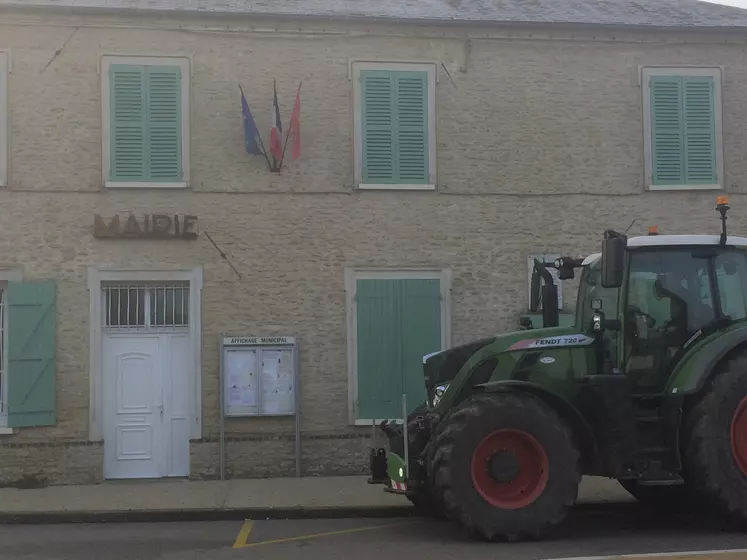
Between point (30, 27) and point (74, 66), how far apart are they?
0.73 m

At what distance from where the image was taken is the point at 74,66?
39.6ft

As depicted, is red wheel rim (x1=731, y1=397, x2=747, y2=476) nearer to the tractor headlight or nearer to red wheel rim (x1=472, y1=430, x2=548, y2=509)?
red wheel rim (x1=472, y1=430, x2=548, y2=509)

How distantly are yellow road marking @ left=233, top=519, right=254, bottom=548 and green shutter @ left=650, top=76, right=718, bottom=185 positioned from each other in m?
7.23

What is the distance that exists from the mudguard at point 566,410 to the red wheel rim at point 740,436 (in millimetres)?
1157

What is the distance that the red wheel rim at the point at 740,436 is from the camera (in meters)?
7.84

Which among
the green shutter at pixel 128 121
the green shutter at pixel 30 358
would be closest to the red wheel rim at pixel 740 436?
the green shutter at pixel 128 121

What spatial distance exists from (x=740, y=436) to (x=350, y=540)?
3.48 m

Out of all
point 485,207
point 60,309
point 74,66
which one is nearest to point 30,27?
point 74,66

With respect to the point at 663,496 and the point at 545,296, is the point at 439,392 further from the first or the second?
the point at 663,496

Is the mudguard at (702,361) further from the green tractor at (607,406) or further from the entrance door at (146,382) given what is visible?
the entrance door at (146,382)

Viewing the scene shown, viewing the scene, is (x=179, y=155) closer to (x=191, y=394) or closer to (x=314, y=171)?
(x=314, y=171)

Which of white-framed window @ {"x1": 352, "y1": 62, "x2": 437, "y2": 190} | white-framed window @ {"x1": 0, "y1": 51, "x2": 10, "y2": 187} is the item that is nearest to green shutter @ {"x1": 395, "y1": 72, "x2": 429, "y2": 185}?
white-framed window @ {"x1": 352, "y1": 62, "x2": 437, "y2": 190}

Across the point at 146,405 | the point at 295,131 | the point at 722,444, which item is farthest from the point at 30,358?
the point at 722,444

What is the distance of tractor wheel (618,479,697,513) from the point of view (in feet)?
29.1
